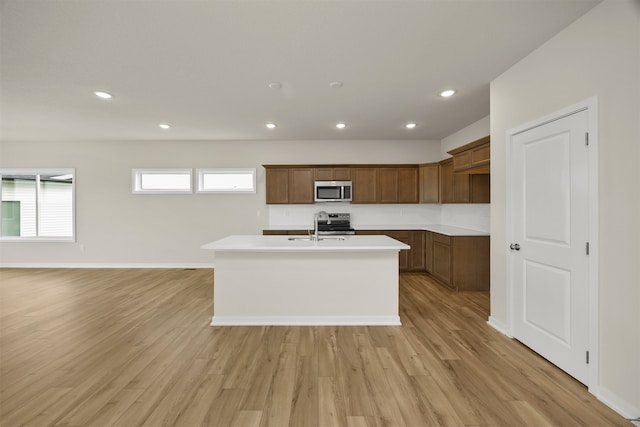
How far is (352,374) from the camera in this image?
215cm

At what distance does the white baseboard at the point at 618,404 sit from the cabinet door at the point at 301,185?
14.7 feet

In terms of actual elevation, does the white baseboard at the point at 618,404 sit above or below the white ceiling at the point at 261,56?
below

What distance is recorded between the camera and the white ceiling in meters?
1.98

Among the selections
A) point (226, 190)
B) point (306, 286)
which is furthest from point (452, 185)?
point (226, 190)

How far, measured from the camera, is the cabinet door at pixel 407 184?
5.62m

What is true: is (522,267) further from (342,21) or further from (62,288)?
(62,288)

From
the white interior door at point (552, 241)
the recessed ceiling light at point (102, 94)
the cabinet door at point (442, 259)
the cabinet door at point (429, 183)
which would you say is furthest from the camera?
the cabinet door at point (429, 183)

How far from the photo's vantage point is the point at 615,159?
179 cm

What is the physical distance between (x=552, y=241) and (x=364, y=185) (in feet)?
11.7

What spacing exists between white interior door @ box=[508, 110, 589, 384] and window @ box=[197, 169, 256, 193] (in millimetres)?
4655

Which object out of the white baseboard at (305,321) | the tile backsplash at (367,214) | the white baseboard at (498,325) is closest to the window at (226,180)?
the tile backsplash at (367,214)

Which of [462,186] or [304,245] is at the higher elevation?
[462,186]

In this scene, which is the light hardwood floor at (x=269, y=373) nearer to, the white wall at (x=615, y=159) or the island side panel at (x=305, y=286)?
the island side panel at (x=305, y=286)

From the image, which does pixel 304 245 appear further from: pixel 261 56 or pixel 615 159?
pixel 615 159
